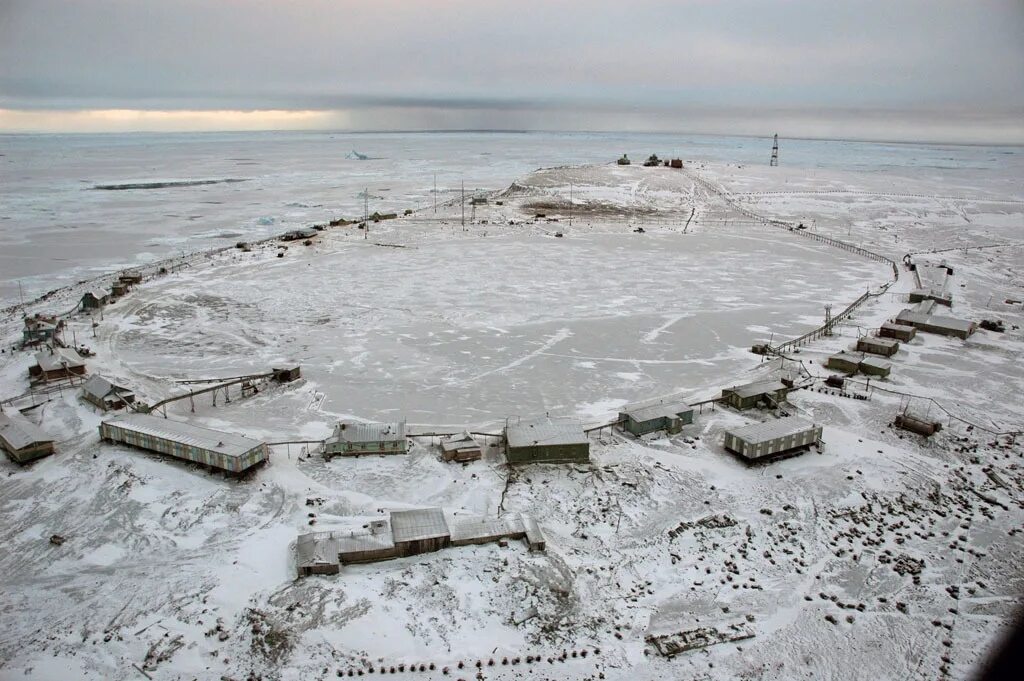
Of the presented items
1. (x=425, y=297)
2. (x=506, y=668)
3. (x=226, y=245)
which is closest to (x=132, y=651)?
(x=506, y=668)

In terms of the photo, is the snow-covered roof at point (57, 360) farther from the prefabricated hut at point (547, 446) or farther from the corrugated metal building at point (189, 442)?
the prefabricated hut at point (547, 446)

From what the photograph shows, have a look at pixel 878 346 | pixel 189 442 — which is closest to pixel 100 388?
pixel 189 442

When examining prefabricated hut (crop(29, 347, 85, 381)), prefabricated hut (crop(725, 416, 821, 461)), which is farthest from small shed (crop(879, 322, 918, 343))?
prefabricated hut (crop(29, 347, 85, 381))

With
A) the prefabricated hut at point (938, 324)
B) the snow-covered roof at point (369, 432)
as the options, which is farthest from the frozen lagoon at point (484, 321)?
the prefabricated hut at point (938, 324)

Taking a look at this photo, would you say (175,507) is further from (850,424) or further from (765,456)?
(850,424)

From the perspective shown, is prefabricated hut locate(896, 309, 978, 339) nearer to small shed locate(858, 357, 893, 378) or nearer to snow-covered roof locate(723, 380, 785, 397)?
small shed locate(858, 357, 893, 378)

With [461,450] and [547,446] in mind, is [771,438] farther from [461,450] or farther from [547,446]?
[461,450]
